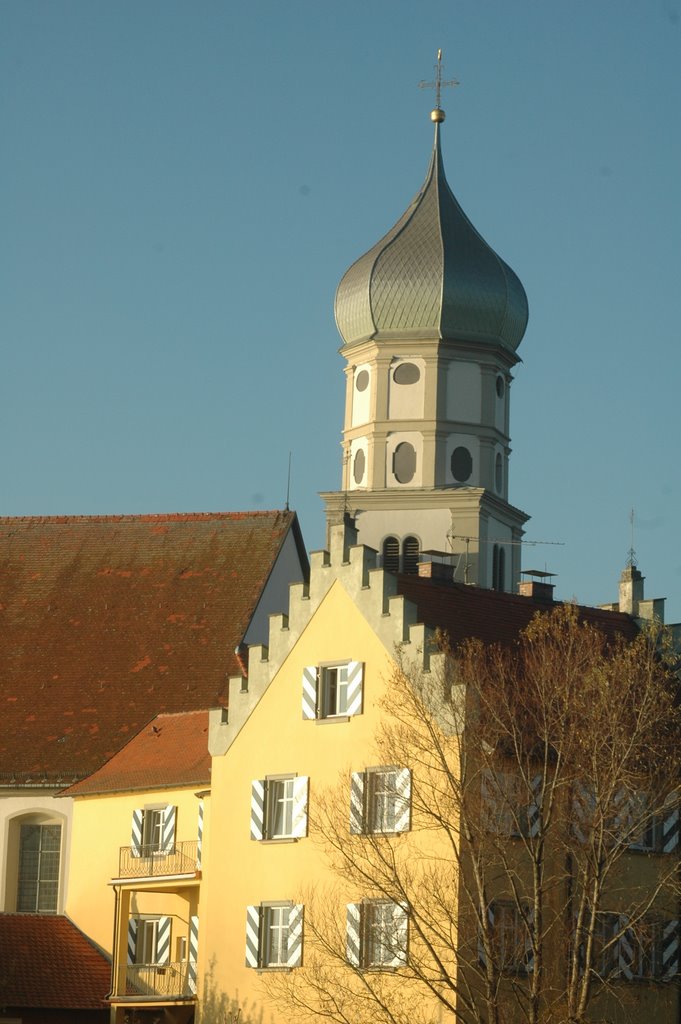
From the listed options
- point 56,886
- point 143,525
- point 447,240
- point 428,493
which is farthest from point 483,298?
point 56,886

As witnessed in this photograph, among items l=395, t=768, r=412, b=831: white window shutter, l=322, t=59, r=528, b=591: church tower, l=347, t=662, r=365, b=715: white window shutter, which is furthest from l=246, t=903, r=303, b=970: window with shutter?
l=322, t=59, r=528, b=591: church tower

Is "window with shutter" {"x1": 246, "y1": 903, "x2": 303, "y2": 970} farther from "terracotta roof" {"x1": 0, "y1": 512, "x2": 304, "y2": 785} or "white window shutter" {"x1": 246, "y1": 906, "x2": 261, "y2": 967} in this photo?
"terracotta roof" {"x1": 0, "y1": 512, "x2": 304, "y2": 785}

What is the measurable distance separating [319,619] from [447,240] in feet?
152

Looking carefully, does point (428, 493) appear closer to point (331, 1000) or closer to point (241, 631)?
point (241, 631)

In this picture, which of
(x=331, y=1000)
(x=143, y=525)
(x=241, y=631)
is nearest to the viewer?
(x=331, y=1000)

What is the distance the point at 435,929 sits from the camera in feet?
117

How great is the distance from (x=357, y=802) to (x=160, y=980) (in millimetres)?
7244

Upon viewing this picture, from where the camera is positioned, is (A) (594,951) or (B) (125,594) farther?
(B) (125,594)

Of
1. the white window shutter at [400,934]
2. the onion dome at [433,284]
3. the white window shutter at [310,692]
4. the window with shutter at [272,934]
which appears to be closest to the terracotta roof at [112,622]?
the white window shutter at [310,692]

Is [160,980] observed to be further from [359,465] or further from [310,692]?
[359,465]

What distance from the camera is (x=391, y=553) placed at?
258 feet

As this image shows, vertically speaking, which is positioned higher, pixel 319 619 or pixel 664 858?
pixel 319 619

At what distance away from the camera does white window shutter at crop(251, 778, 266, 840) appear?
1620 inches

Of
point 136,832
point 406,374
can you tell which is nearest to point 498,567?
point 406,374
